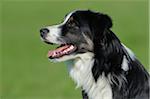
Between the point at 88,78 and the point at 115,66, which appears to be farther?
the point at 88,78

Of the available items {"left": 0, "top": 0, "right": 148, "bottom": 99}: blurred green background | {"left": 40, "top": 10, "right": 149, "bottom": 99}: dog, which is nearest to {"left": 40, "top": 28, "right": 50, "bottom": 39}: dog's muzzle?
{"left": 40, "top": 10, "right": 149, "bottom": 99}: dog

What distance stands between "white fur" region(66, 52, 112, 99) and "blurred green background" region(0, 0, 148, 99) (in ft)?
18.4

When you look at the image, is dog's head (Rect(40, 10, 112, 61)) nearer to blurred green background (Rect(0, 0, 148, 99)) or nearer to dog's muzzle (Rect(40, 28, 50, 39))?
dog's muzzle (Rect(40, 28, 50, 39))

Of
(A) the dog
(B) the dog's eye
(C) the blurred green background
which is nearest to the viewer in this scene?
(A) the dog

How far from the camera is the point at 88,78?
480 inches

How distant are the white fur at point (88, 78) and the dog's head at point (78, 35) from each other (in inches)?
4.8

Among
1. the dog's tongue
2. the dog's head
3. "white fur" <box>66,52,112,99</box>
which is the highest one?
the dog's head

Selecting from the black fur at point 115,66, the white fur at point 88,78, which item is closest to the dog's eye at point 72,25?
the black fur at point 115,66

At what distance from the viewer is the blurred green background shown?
20.1m

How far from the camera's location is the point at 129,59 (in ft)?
39.4

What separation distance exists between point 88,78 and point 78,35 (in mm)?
657

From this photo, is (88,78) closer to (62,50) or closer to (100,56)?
(100,56)

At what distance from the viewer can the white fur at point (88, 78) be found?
12055mm

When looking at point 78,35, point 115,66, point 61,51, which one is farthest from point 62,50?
point 115,66
